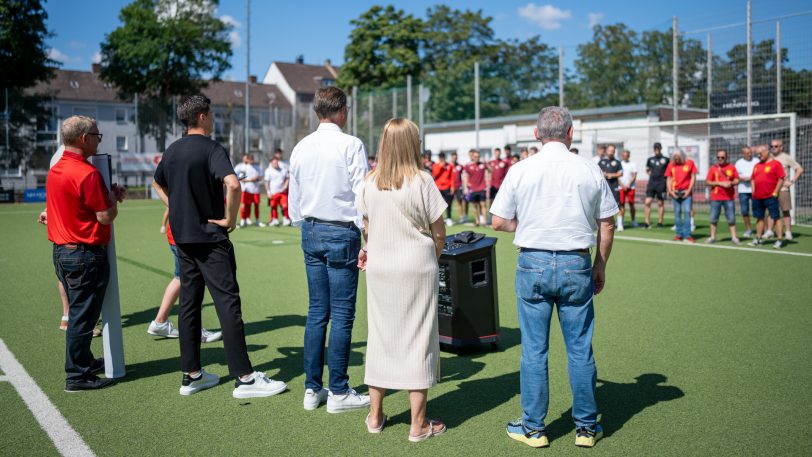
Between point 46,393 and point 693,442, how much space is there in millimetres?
4288

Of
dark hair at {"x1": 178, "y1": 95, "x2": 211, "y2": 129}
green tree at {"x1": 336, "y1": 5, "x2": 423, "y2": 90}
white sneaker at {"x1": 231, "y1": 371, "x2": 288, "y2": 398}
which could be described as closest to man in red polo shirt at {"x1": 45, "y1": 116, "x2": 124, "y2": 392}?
dark hair at {"x1": 178, "y1": 95, "x2": 211, "y2": 129}

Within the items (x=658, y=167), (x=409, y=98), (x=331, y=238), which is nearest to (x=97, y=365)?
(x=331, y=238)

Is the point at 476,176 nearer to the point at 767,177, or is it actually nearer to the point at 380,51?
the point at 767,177

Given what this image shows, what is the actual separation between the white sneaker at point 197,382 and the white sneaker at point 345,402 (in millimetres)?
1063

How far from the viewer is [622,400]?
4.58 metres

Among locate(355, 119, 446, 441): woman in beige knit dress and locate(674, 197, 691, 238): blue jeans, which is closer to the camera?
locate(355, 119, 446, 441): woman in beige knit dress

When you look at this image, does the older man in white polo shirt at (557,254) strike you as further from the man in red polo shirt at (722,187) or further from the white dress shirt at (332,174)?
the man in red polo shirt at (722,187)

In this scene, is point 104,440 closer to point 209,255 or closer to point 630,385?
point 209,255

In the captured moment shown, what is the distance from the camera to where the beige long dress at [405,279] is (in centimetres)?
378

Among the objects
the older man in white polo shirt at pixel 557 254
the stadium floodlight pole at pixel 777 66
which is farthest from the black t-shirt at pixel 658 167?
the older man in white polo shirt at pixel 557 254

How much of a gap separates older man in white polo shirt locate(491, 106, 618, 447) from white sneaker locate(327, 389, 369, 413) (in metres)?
1.10

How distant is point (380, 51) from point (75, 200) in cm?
5134

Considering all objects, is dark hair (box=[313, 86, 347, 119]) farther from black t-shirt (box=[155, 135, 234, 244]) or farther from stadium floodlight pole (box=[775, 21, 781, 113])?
stadium floodlight pole (box=[775, 21, 781, 113])

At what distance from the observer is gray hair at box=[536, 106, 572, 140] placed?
12.5 ft
